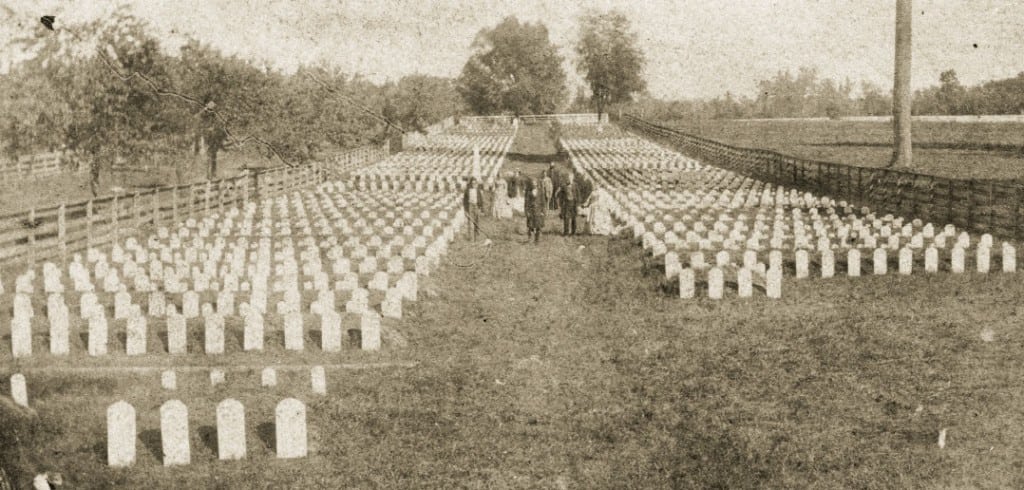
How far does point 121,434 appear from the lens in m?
9.14

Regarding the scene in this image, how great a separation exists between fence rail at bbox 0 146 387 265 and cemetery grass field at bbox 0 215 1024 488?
30.8ft

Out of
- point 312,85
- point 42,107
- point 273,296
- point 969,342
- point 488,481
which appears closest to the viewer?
point 488,481

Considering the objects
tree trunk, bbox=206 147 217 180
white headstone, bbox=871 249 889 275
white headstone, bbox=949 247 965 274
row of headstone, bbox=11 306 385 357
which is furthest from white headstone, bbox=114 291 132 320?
tree trunk, bbox=206 147 217 180

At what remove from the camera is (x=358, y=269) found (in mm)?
19312

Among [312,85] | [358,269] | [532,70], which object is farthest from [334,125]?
[532,70]

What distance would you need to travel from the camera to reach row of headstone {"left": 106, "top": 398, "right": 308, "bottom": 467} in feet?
29.8

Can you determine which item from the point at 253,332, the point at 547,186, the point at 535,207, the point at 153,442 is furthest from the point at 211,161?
the point at 153,442

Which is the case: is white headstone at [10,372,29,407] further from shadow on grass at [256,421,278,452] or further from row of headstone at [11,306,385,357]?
shadow on grass at [256,421,278,452]

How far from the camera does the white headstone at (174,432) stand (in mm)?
9070

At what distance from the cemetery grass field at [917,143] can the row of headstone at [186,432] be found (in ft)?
118

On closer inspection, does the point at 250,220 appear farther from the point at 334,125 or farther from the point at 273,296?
the point at 334,125

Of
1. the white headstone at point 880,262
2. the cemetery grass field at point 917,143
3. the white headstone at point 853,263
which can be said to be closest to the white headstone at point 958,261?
the white headstone at point 880,262

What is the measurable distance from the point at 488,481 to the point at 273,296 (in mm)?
8056

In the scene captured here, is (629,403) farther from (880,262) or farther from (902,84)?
(902,84)
